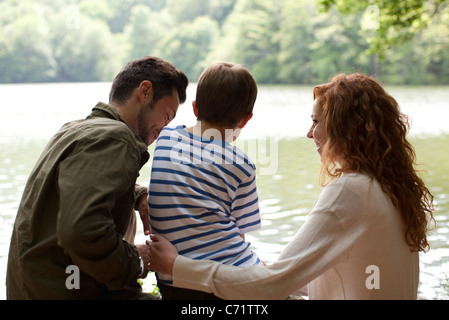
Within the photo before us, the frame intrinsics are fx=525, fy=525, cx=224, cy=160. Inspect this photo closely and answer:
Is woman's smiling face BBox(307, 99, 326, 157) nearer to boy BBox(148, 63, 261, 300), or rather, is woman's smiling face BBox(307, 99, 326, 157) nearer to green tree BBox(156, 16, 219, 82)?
boy BBox(148, 63, 261, 300)

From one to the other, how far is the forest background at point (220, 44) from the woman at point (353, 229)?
35828 mm

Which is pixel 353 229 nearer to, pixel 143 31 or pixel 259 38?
pixel 259 38

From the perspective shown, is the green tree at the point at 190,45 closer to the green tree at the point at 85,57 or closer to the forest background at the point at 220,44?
the forest background at the point at 220,44

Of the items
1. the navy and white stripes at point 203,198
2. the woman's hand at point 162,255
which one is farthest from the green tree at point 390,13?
the woman's hand at point 162,255

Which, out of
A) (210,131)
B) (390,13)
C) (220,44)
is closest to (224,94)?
(210,131)

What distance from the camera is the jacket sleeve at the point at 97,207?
4.82ft

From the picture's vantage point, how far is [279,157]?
1286cm

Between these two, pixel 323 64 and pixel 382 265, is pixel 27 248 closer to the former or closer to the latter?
pixel 382 265

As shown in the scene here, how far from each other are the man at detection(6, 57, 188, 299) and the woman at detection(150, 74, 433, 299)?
0.19 metres

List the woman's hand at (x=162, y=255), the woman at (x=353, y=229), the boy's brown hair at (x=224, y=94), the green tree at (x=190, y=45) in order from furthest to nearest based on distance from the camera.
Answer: the green tree at (x=190, y=45) < the boy's brown hair at (x=224, y=94) < the woman's hand at (x=162, y=255) < the woman at (x=353, y=229)

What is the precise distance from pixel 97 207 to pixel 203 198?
395 mm

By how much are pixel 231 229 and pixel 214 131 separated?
0.35m

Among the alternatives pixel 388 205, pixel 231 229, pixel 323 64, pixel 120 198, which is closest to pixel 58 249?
pixel 120 198

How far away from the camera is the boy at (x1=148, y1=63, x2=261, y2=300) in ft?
5.72
